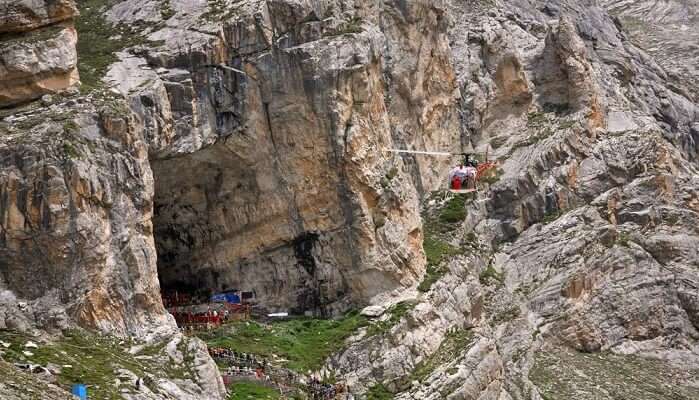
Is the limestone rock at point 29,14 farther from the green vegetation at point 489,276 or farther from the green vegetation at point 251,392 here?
the green vegetation at point 489,276

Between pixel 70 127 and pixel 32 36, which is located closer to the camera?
pixel 70 127

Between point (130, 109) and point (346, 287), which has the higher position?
point (130, 109)

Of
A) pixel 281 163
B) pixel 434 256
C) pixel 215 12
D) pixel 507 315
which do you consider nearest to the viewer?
pixel 281 163

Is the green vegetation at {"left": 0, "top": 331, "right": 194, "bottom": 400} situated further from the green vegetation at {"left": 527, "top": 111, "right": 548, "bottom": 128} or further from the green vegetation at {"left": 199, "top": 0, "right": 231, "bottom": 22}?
the green vegetation at {"left": 527, "top": 111, "right": 548, "bottom": 128}

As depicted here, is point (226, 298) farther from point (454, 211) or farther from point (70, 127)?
point (454, 211)

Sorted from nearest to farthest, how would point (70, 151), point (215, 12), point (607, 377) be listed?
point (70, 151) < point (215, 12) < point (607, 377)

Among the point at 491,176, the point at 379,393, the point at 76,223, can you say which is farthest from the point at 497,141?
the point at 76,223

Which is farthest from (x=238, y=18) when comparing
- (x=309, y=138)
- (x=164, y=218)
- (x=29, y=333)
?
(x=29, y=333)

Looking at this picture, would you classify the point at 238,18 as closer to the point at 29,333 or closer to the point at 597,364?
the point at 29,333
